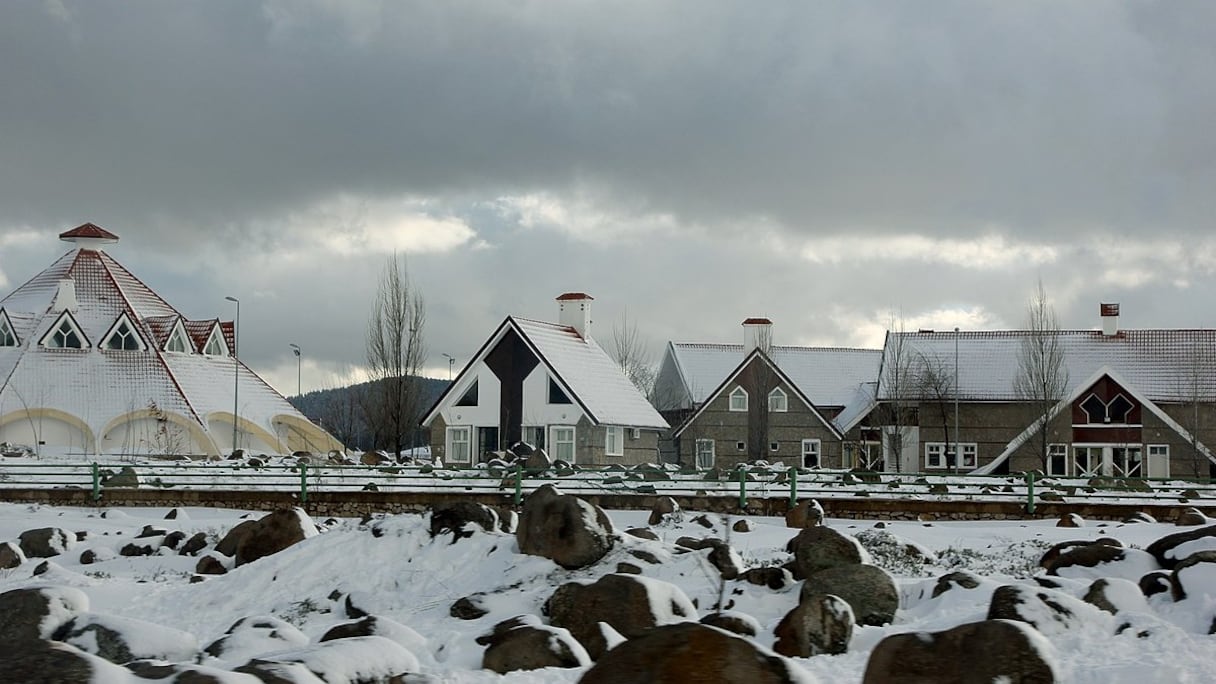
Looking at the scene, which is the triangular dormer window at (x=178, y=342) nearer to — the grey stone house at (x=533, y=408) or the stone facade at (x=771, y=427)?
the grey stone house at (x=533, y=408)

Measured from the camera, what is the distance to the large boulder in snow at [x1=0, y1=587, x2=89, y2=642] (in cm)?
1225

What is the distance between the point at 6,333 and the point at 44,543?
36270mm

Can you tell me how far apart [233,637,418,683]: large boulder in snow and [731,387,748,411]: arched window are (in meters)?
48.3

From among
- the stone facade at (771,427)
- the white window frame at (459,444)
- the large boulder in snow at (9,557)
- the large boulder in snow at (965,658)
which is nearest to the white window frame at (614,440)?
the white window frame at (459,444)

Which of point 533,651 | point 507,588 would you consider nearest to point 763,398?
Answer: point 507,588

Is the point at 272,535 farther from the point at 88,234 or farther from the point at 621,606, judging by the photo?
the point at 88,234

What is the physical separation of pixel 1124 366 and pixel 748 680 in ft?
172

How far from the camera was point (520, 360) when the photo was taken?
164 feet

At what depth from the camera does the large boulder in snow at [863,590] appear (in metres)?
14.8

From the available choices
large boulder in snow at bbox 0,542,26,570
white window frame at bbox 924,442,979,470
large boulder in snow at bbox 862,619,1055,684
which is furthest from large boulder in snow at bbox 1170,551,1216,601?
white window frame at bbox 924,442,979,470

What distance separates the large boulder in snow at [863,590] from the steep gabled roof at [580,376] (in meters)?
33.6

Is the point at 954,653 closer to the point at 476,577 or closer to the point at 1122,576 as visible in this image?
the point at 1122,576

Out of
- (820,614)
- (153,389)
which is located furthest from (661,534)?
(153,389)

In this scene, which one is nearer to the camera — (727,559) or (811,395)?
(727,559)
